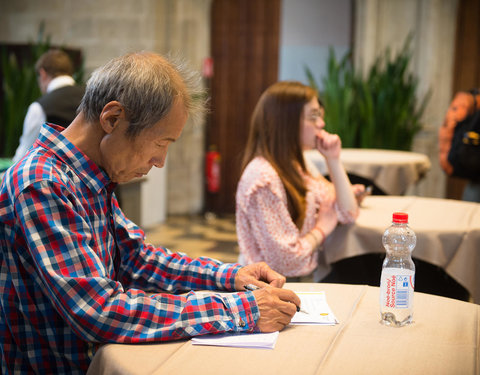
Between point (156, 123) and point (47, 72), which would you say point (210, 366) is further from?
point (47, 72)

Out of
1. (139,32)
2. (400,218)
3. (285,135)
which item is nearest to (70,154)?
(400,218)

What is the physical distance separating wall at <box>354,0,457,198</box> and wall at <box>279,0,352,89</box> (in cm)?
58

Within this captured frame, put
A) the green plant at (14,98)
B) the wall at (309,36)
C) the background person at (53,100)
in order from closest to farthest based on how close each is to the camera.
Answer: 1. the background person at (53,100)
2. the green plant at (14,98)
3. the wall at (309,36)

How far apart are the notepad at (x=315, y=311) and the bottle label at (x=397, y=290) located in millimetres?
134

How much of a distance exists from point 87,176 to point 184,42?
5876 mm

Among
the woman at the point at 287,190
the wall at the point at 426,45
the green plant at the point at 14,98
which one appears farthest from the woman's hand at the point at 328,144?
the wall at the point at 426,45

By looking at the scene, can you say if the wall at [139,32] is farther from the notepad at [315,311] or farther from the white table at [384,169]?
the notepad at [315,311]

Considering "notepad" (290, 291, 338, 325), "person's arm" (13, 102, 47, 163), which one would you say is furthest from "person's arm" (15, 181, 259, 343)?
"person's arm" (13, 102, 47, 163)

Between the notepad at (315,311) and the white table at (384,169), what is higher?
the notepad at (315,311)

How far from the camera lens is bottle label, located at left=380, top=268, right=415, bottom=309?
145 cm

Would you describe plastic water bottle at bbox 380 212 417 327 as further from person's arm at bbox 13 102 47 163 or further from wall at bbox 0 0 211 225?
wall at bbox 0 0 211 225

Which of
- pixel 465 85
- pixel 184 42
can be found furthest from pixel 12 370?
pixel 465 85

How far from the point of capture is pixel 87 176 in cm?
141

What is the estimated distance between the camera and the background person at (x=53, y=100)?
414 cm
